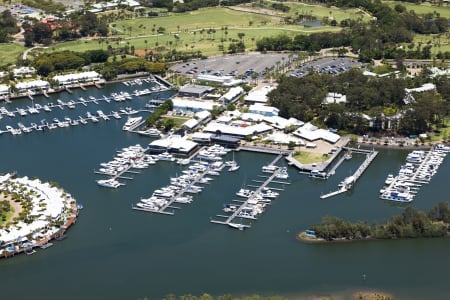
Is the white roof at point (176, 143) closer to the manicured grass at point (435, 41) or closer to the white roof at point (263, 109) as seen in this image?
the white roof at point (263, 109)

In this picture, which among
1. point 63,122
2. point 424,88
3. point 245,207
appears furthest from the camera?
point 424,88

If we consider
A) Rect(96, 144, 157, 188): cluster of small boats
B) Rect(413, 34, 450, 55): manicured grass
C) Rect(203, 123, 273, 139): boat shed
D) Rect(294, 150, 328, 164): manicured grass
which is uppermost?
Rect(413, 34, 450, 55): manicured grass

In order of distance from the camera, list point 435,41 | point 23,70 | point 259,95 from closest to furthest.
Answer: point 259,95, point 23,70, point 435,41

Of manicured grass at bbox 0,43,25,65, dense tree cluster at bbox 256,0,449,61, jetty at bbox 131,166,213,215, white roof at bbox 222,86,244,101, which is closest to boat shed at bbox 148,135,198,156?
jetty at bbox 131,166,213,215

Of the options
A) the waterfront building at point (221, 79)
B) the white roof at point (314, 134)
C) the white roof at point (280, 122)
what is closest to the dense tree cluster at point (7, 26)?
the waterfront building at point (221, 79)

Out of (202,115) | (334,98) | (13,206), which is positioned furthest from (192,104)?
(13,206)

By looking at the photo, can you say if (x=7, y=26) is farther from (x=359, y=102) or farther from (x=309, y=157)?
(x=309, y=157)

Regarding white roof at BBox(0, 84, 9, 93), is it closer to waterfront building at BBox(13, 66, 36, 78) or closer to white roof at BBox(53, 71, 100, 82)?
waterfront building at BBox(13, 66, 36, 78)
